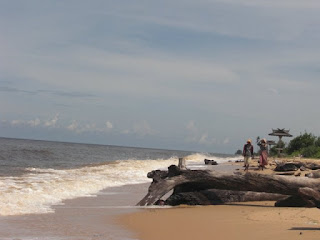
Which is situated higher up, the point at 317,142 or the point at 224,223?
the point at 317,142

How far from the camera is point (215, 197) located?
36.9 feet

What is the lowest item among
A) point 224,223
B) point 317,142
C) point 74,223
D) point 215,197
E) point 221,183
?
point 74,223

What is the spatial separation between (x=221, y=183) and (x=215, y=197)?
61 centimetres

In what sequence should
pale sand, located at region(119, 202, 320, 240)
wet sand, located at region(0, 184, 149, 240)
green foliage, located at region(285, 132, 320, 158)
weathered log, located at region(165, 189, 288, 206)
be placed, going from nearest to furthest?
pale sand, located at region(119, 202, 320, 240) → wet sand, located at region(0, 184, 149, 240) → weathered log, located at region(165, 189, 288, 206) → green foliage, located at region(285, 132, 320, 158)

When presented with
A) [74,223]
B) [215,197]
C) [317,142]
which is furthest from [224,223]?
[317,142]

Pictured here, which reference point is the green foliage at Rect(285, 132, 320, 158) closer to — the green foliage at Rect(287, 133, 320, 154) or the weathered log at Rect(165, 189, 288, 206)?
the green foliage at Rect(287, 133, 320, 154)

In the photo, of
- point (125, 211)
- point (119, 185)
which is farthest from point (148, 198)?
point (119, 185)

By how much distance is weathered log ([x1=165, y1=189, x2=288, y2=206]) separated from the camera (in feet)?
36.2

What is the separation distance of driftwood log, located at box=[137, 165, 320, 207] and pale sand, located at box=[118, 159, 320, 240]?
54cm

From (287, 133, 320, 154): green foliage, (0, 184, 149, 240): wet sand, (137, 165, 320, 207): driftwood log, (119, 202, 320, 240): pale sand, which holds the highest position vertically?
(287, 133, 320, 154): green foliage

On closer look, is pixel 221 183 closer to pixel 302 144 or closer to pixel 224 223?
pixel 224 223

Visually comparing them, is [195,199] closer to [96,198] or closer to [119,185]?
[96,198]

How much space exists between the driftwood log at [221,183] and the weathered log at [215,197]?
0.35 ft

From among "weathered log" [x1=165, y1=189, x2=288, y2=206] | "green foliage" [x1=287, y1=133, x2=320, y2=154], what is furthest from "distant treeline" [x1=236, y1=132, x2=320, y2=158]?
"weathered log" [x1=165, y1=189, x2=288, y2=206]
